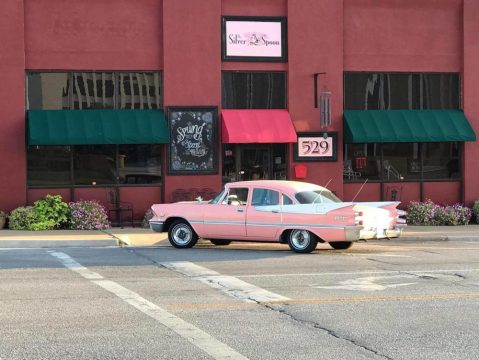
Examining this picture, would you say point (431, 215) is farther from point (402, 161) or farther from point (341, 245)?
point (341, 245)

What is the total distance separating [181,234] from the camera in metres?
15.2

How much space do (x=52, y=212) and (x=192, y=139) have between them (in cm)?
484

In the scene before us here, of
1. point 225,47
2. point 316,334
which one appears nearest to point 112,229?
point 225,47

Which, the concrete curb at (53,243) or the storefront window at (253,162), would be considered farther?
the storefront window at (253,162)

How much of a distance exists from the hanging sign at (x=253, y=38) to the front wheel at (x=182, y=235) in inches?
302

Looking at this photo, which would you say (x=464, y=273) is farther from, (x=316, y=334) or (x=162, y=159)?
(x=162, y=159)

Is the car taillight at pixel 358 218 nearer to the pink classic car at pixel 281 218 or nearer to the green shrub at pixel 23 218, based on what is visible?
the pink classic car at pixel 281 218

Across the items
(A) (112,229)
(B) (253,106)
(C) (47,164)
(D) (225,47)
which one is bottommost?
(A) (112,229)

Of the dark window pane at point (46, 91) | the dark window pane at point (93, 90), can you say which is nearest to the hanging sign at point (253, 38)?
the dark window pane at point (93, 90)

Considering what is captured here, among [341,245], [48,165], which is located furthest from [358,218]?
[48,165]

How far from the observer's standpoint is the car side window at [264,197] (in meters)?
14.2

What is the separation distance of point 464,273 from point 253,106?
11.6 meters

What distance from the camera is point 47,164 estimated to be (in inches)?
800

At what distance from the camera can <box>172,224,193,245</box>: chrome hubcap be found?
15.1 metres
